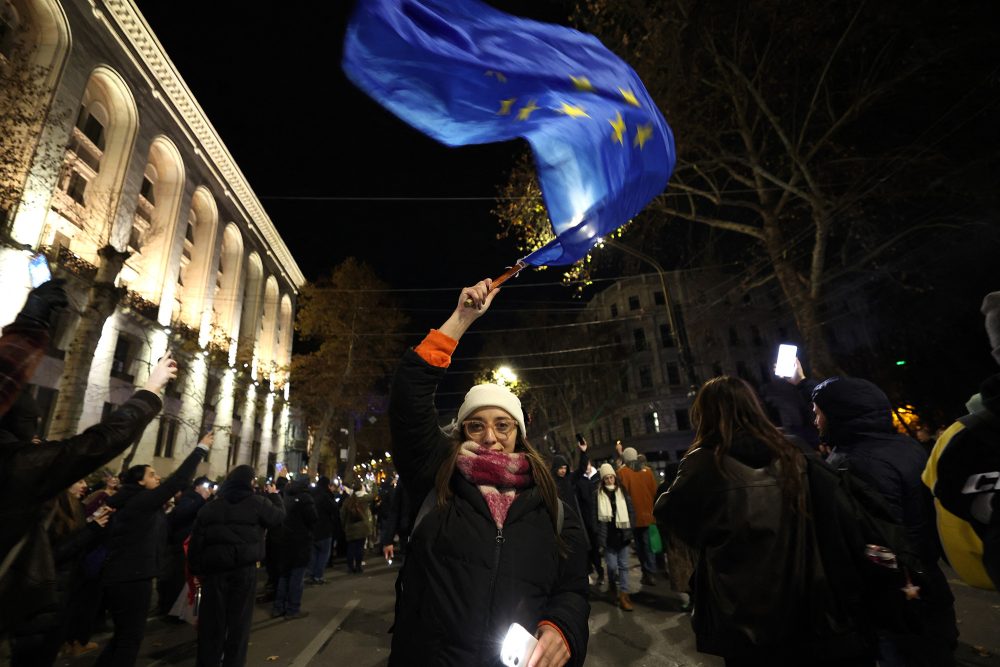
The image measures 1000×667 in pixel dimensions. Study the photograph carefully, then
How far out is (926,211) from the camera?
13633 mm

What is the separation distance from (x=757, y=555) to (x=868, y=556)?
397 millimetres

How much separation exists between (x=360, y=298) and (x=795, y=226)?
2352cm

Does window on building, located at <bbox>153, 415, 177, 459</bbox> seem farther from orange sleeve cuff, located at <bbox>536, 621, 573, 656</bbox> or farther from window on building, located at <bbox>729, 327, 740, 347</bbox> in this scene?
window on building, located at <bbox>729, 327, 740, 347</bbox>

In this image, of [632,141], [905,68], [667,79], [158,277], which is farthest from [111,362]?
[905,68]

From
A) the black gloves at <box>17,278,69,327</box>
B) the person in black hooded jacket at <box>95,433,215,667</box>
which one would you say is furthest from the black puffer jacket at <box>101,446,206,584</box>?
the black gloves at <box>17,278,69,327</box>

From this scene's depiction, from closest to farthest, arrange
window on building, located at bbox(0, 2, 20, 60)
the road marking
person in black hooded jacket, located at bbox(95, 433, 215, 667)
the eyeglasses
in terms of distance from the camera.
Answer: the eyeglasses, person in black hooded jacket, located at bbox(95, 433, 215, 667), the road marking, window on building, located at bbox(0, 2, 20, 60)

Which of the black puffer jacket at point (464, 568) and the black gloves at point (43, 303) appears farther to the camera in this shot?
the black gloves at point (43, 303)

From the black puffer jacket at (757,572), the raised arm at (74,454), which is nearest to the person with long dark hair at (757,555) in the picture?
the black puffer jacket at (757,572)

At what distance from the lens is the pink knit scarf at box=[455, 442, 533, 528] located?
2051 millimetres

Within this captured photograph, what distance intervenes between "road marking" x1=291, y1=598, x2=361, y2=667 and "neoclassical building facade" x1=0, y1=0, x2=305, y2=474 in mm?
12600

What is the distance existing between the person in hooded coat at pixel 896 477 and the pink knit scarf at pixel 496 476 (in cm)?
192

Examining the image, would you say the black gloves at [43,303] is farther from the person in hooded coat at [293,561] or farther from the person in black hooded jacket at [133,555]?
the person in hooded coat at [293,561]

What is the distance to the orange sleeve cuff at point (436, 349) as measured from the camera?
2.04m

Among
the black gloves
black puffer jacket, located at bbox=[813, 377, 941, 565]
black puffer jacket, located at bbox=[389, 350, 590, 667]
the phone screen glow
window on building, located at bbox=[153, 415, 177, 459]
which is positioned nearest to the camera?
black puffer jacket, located at bbox=[389, 350, 590, 667]
